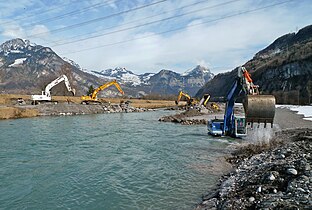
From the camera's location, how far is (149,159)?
16141mm

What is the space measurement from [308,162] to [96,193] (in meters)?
8.25

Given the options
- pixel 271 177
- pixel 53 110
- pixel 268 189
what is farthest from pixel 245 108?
pixel 53 110

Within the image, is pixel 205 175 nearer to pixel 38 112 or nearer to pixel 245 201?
pixel 245 201

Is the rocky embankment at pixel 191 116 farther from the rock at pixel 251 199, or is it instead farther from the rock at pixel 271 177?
the rock at pixel 251 199

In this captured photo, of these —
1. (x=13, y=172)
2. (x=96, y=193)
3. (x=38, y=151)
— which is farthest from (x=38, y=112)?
(x=96, y=193)

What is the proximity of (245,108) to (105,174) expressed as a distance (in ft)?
26.8

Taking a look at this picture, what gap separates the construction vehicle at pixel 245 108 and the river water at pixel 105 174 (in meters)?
2.10

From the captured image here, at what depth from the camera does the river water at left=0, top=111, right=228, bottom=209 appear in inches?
383

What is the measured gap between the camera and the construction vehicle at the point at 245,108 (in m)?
13.6

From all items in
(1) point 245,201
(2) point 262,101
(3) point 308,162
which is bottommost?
(1) point 245,201

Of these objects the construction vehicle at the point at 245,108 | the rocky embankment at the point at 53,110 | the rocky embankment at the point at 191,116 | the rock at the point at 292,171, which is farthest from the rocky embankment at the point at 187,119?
the rock at the point at 292,171

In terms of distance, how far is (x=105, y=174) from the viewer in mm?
13039

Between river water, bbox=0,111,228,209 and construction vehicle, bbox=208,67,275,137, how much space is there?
6.90 feet

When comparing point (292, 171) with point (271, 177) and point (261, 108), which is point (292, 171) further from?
point (261, 108)
